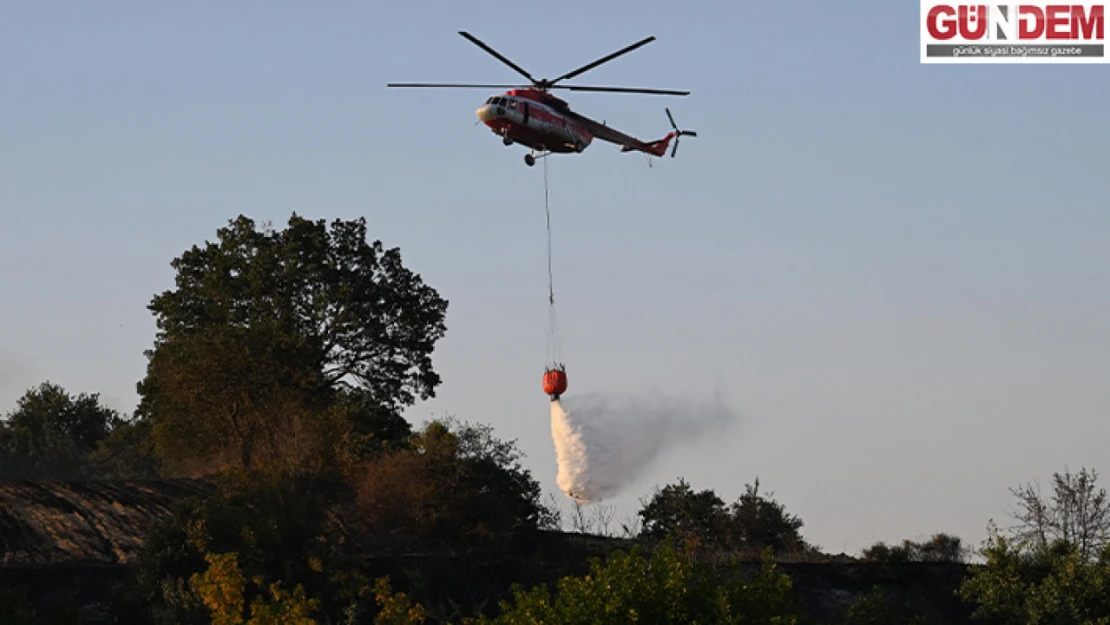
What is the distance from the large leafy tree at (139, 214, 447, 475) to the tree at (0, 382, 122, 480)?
2565 cm

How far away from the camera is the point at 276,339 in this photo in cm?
7344

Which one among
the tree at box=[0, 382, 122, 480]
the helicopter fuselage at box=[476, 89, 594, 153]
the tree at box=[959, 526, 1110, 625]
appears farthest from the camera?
the tree at box=[0, 382, 122, 480]

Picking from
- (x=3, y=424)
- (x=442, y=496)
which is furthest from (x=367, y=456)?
(x=3, y=424)

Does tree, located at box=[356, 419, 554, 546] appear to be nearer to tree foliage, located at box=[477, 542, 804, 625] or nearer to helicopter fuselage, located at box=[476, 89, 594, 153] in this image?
helicopter fuselage, located at box=[476, 89, 594, 153]

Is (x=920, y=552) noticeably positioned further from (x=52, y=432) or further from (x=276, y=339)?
(x=52, y=432)

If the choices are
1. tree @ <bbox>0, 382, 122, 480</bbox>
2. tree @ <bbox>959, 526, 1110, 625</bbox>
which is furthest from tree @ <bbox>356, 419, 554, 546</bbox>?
tree @ <bbox>0, 382, 122, 480</bbox>

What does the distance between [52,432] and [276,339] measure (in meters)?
43.6

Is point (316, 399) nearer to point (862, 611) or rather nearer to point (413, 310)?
point (413, 310)

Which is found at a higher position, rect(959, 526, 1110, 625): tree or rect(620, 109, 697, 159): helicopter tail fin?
rect(620, 109, 697, 159): helicopter tail fin

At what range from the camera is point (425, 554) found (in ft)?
184

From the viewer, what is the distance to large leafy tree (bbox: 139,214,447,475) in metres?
73.4

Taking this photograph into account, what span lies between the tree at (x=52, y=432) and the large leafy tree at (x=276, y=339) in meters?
25.6

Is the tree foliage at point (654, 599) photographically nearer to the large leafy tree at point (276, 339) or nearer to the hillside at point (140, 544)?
Result: the hillside at point (140, 544)

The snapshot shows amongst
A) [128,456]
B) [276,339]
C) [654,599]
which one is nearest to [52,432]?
[128,456]
